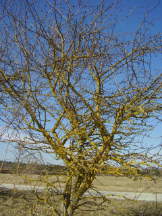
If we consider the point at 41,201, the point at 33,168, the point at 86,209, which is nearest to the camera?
the point at 33,168

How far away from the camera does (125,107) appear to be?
2.72 metres

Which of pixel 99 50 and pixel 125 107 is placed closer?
pixel 125 107

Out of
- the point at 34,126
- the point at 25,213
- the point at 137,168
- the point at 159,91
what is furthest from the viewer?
the point at 25,213

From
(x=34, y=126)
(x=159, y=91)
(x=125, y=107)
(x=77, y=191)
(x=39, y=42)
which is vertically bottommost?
(x=77, y=191)

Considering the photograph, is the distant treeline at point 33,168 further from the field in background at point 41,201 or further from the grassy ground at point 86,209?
the grassy ground at point 86,209

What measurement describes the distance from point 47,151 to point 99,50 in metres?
1.58

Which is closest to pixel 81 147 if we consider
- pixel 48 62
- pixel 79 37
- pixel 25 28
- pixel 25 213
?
pixel 48 62

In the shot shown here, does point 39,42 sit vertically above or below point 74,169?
above

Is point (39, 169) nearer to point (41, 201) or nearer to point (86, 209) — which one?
point (41, 201)

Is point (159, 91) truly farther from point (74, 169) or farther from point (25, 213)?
point (25, 213)

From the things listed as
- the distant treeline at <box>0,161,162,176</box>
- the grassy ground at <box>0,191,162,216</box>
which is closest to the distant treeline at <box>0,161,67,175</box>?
the distant treeline at <box>0,161,162,176</box>

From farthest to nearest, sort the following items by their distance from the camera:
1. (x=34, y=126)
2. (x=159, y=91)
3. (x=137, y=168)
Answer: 1. (x=34, y=126)
2. (x=159, y=91)
3. (x=137, y=168)

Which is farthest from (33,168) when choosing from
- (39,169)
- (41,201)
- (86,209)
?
(86,209)

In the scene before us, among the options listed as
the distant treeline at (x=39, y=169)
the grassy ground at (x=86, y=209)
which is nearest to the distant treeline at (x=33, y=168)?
the distant treeline at (x=39, y=169)
